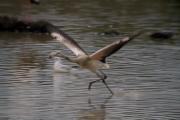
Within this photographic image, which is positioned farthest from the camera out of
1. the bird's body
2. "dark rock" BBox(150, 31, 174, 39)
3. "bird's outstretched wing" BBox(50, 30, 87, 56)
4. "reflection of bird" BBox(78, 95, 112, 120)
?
"dark rock" BBox(150, 31, 174, 39)

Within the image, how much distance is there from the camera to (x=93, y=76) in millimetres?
14141

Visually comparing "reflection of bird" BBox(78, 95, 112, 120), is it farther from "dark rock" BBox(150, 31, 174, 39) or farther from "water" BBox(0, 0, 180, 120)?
"dark rock" BBox(150, 31, 174, 39)

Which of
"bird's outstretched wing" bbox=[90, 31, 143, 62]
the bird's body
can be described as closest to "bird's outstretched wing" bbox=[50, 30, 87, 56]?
"bird's outstretched wing" bbox=[90, 31, 143, 62]

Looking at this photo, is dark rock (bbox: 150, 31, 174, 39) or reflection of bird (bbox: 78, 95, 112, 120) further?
dark rock (bbox: 150, 31, 174, 39)

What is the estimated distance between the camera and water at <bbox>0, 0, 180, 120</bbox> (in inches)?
453

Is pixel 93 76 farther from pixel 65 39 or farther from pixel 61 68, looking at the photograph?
pixel 65 39

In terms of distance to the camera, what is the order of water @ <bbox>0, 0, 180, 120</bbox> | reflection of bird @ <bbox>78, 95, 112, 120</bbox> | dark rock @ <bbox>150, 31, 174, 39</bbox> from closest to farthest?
reflection of bird @ <bbox>78, 95, 112, 120</bbox> < water @ <bbox>0, 0, 180, 120</bbox> < dark rock @ <bbox>150, 31, 174, 39</bbox>

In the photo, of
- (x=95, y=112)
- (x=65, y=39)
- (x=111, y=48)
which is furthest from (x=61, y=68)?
(x=95, y=112)

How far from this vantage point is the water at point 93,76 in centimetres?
1150

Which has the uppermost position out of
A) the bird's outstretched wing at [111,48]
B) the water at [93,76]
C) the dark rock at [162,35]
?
the bird's outstretched wing at [111,48]

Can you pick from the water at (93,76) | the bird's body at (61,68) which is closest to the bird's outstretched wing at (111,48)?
the water at (93,76)

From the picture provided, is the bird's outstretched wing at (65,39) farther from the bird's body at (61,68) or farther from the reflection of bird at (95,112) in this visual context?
the bird's body at (61,68)

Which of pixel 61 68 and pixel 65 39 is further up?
pixel 65 39

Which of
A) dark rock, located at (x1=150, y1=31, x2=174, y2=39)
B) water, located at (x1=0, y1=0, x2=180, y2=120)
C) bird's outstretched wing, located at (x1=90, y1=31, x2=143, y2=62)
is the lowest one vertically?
dark rock, located at (x1=150, y1=31, x2=174, y2=39)
